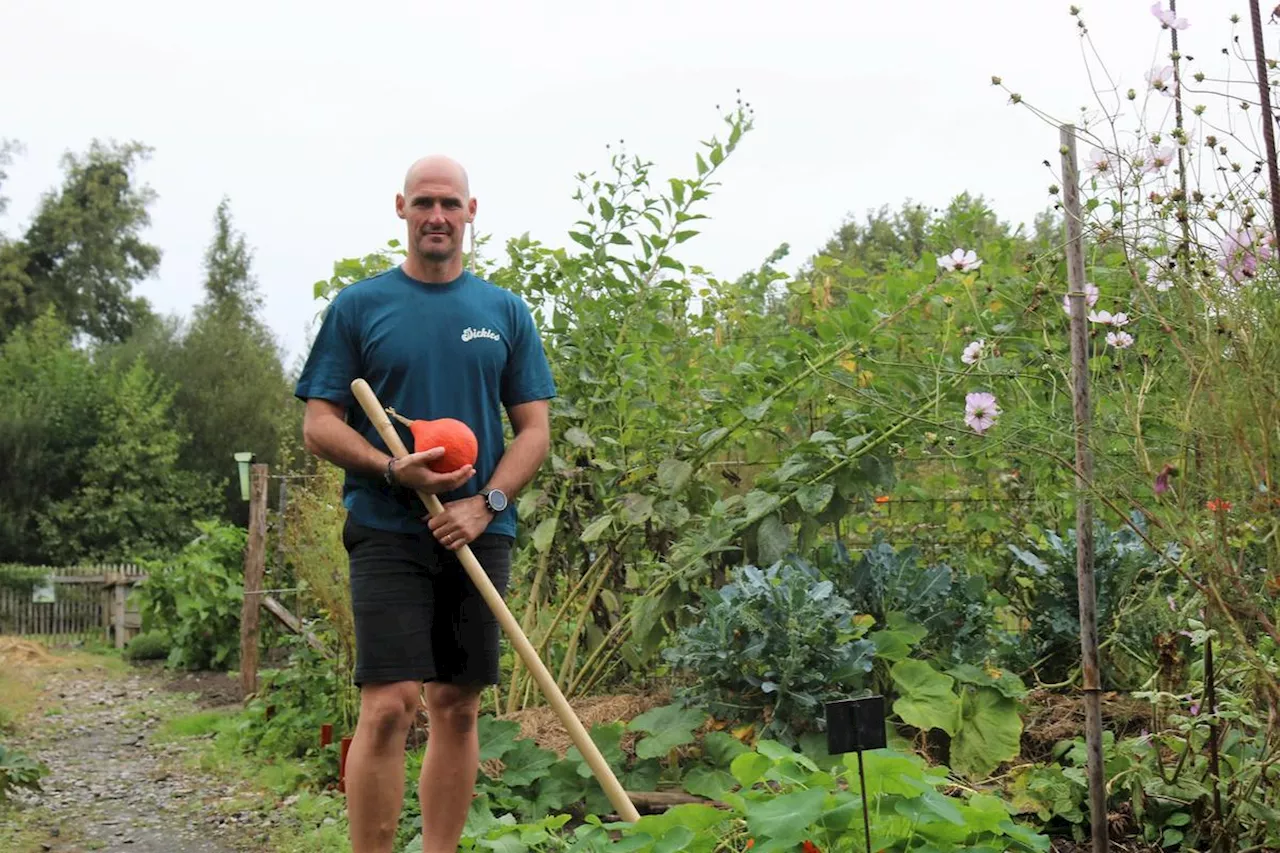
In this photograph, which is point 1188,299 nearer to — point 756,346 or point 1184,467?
point 1184,467

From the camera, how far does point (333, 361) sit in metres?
2.99

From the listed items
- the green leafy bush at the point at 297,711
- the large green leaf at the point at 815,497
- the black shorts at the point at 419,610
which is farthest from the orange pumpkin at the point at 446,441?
the green leafy bush at the point at 297,711

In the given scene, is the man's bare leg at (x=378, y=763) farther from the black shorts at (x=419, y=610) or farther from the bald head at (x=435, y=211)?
the bald head at (x=435, y=211)

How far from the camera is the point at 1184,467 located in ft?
8.38

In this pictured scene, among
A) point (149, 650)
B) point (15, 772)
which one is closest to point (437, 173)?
point (15, 772)

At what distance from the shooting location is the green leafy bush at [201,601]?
10.8m

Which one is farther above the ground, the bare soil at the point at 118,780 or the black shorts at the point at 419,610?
the black shorts at the point at 419,610

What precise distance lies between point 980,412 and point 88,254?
102 ft

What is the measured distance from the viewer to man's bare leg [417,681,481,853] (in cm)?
299

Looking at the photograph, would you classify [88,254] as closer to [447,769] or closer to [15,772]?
[15,772]

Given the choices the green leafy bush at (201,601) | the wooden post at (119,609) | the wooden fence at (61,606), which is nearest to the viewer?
the green leafy bush at (201,601)

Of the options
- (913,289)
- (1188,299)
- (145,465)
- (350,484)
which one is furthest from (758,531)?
(145,465)

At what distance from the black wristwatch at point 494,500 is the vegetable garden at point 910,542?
28.8 inches

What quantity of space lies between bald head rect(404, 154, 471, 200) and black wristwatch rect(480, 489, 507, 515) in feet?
2.22
